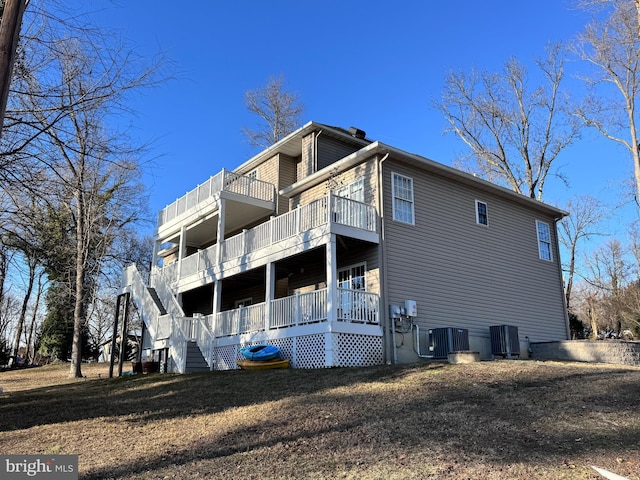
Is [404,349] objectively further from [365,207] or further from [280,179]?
[280,179]

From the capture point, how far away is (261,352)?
14469mm

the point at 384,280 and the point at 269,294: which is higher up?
the point at 384,280

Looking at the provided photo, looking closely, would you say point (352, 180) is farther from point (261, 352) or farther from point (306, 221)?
point (261, 352)

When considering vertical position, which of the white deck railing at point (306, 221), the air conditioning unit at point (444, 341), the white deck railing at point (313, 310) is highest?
the white deck railing at point (306, 221)

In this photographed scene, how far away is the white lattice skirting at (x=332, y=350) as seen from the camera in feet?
44.0

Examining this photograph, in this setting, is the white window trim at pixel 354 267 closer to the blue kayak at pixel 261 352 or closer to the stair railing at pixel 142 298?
the blue kayak at pixel 261 352

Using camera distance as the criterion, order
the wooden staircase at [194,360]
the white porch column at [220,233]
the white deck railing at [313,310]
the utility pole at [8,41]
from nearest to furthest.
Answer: the utility pole at [8,41], the white deck railing at [313,310], the wooden staircase at [194,360], the white porch column at [220,233]

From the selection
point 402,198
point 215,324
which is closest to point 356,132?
point 402,198

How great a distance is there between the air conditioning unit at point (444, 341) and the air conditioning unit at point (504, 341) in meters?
1.68

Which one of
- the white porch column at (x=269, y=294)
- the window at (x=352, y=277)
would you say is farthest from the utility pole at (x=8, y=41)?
the window at (x=352, y=277)

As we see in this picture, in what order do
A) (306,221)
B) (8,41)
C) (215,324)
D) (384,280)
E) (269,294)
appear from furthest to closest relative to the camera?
(215,324) < (269,294) < (306,221) < (384,280) < (8,41)

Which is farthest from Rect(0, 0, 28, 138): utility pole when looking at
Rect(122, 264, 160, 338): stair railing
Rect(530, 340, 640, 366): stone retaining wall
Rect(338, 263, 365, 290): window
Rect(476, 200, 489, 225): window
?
Rect(530, 340, 640, 366): stone retaining wall

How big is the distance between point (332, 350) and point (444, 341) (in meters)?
3.53

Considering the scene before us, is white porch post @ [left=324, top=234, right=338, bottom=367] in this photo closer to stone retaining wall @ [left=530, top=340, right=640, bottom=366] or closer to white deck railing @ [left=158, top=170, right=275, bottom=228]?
white deck railing @ [left=158, top=170, right=275, bottom=228]
